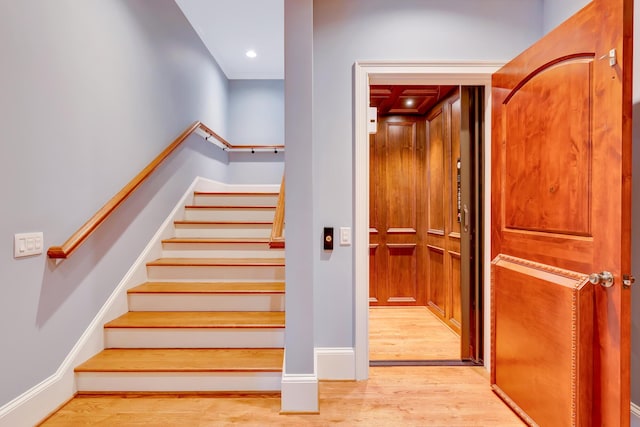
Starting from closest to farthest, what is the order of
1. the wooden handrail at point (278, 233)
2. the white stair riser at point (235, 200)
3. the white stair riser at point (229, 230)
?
the wooden handrail at point (278, 233)
the white stair riser at point (229, 230)
the white stair riser at point (235, 200)

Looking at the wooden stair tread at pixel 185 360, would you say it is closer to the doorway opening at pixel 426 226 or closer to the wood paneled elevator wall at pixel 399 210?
the doorway opening at pixel 426 226

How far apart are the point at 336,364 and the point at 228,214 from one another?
2044 mm

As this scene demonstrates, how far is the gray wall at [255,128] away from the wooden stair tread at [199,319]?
301cm

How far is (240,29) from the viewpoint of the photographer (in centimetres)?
372

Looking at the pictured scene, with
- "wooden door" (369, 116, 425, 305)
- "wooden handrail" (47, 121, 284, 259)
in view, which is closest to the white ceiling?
"wooden handrail" (47, 121, 284, 259)

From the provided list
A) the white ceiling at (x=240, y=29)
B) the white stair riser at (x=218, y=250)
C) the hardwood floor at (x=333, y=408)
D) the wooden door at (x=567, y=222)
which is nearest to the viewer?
the wooden door at (x=567, y=222)

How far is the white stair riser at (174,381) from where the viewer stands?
6.54 ft

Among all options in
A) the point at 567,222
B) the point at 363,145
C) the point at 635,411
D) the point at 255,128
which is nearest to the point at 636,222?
the point at 567,222

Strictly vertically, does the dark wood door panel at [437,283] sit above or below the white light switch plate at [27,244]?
below

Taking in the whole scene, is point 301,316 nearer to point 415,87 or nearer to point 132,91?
point 132,91

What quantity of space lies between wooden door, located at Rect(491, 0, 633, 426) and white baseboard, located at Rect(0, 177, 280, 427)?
2.44 meters

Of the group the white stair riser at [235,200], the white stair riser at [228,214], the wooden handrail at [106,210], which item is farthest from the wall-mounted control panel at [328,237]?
the white stair riser at [235,200]

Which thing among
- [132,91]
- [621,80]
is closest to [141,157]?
[132,91]

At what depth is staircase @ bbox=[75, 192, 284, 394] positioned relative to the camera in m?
2.00
